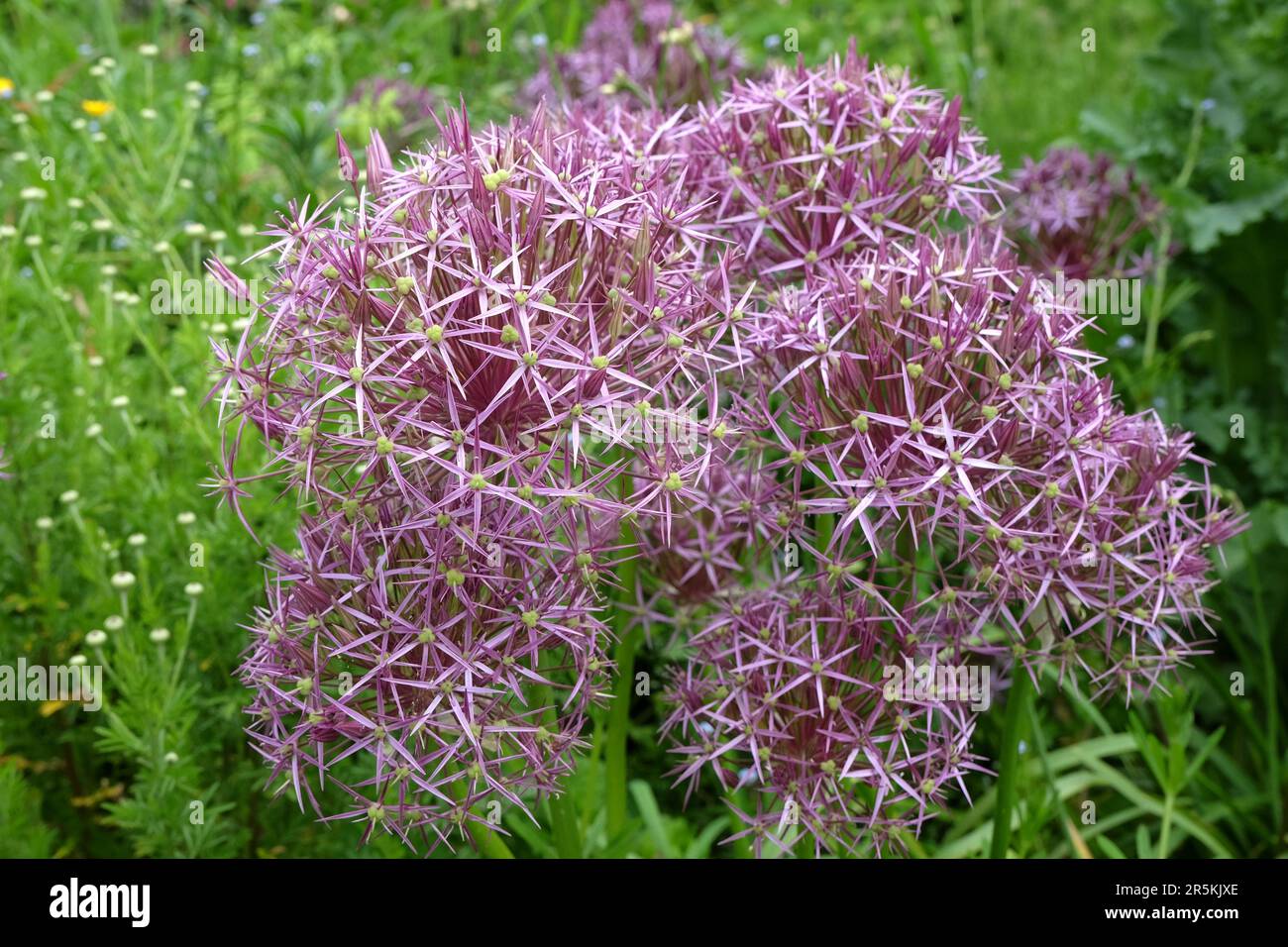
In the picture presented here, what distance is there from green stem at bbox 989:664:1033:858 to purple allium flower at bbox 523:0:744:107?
217cm

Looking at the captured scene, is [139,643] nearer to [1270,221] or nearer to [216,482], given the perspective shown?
[216,482]

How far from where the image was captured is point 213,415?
140 inches

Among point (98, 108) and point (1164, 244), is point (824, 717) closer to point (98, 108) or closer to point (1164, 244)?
point (1164, 244)

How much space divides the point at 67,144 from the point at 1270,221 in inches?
182

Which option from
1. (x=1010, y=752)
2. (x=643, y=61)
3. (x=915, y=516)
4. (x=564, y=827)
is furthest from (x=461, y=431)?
(x=643, y=61)

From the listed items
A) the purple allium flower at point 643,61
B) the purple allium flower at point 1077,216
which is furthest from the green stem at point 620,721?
the purple allium flower at point 1077,216

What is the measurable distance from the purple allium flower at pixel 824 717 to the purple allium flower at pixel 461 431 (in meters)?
0.37

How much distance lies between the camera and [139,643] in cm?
298

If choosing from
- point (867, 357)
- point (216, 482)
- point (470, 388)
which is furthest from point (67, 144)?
point (867, 357)

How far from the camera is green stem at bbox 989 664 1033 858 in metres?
2.68

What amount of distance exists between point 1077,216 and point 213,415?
9.31 feet

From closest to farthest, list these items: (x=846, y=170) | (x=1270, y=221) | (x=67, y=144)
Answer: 1. (x=846, y=170)
2. (x=1270, y=221)
3. (x=67, y=144)

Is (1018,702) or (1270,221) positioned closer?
(1018,702)

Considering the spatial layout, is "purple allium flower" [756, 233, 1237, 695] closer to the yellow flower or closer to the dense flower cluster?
the dense flower cluster
